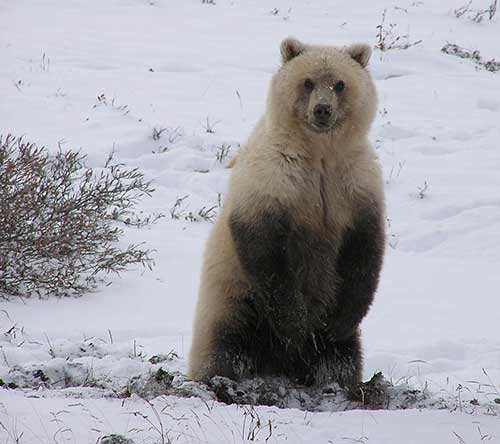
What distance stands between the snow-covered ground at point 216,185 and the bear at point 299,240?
1.98 ft

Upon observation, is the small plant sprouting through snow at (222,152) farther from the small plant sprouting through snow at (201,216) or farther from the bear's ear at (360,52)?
the bear's ear at (360,52)

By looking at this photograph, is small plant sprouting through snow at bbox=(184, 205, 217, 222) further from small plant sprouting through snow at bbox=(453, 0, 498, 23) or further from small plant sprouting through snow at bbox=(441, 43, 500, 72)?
small plant sprouting through snow at bbox=(453, 0, 498, 23)

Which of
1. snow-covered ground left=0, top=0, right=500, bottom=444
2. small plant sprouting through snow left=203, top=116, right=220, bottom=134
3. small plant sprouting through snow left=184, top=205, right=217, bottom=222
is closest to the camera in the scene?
snow-covered ground left=0, top=0, right=500, bottom=444

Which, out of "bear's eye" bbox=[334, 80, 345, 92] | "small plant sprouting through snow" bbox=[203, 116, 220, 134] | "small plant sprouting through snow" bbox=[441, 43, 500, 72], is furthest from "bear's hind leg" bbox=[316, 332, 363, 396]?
"small plant sprouting through snow" bbox=[441, 43, 500, 72]

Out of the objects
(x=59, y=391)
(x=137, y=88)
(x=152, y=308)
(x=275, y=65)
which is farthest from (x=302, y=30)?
(x=59, y=391)

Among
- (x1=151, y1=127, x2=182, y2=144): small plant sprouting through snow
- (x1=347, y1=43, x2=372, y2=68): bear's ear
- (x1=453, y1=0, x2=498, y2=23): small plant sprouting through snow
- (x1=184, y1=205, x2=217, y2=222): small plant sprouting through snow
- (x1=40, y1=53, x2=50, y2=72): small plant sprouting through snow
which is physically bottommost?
(x1=184, y1=205, x2=217, y2=222): small plant sprouting through snow

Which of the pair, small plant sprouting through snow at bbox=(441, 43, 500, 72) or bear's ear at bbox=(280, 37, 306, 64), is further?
small plant sprouting through snow at bbox=(441, 43, 500, 72)

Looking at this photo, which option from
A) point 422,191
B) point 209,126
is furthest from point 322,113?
point 209,126

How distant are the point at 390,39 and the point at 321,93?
33.9 feet

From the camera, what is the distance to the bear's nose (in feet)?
17.0

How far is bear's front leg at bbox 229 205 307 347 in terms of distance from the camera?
514 cm

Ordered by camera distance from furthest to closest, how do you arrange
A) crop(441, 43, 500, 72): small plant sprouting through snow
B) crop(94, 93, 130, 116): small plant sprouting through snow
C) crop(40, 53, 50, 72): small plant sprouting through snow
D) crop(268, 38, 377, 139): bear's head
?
crop(441, 43, 500, 72): small plant sprouting through snow
crop(40, 53, 50, 72): small plant sprouting through snow
crop(94, 93, 130, 116): small plant sprouting through snow
crop(268, 38, 377, 139): bear's head

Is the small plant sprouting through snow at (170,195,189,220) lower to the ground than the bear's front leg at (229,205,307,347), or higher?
lower

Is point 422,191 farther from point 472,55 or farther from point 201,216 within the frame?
point 472,55
